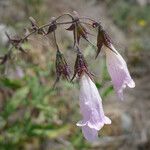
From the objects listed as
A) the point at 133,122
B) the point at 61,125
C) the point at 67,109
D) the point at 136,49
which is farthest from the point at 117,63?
the point at 136,49

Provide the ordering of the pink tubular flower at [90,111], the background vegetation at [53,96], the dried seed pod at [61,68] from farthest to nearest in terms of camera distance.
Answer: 1. the background vegetation at [53,96]
2. the dried seed pod at [61,68]
3. the pink tubular flower at [90,111]

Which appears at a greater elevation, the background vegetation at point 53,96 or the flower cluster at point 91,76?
the flower cluster at point 91,76

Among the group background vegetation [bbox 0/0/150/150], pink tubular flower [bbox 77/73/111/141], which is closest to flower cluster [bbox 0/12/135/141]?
pink tubular flower [bbox 77/73/111/141]

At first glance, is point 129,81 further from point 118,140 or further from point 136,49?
point 136,49

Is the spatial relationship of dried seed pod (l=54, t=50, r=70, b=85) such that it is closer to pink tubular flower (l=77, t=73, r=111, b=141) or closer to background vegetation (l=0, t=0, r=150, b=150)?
pink tubular flower (l=77, t=73, r=111, b=141)

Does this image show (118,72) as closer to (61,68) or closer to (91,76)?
(91,76)

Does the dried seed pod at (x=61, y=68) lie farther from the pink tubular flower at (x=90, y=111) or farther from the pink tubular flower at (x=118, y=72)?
the pink tubular flower at (x=118, y=72)

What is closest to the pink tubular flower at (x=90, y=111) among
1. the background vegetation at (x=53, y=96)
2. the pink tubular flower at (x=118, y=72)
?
the pink tubular flower at (x=118, y=72)
